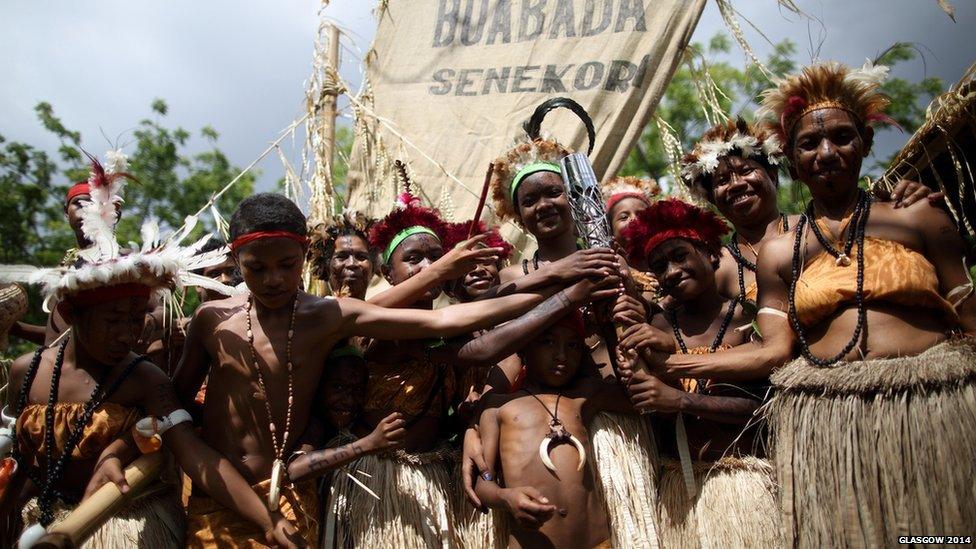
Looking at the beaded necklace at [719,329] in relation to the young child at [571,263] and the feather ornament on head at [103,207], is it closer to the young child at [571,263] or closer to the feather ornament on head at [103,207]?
the young child at [571,263]

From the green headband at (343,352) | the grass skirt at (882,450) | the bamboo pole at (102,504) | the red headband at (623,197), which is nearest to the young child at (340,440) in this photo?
the green headband at (343,352)

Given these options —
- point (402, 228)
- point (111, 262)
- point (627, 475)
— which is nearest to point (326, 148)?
point (402, 228)

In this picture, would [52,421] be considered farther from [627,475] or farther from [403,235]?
[627,475]

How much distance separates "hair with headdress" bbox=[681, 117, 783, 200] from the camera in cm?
352

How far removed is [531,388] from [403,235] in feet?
3.31

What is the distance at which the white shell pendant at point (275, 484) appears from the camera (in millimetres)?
2754

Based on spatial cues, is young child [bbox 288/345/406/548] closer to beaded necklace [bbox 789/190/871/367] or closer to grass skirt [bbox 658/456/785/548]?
grass skirt [bbox 658/456/785/548]

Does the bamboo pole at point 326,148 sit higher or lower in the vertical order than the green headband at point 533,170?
higher

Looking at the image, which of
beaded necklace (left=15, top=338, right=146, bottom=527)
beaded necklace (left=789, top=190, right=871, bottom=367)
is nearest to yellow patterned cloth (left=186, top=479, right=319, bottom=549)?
beaded necklace (left=15, top=338, right=146, bottom=527)

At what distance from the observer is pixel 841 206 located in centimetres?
296

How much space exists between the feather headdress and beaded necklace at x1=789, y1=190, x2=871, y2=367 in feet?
6.86

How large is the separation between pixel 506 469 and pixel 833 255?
1.38 m

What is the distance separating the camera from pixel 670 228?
330 centimetres

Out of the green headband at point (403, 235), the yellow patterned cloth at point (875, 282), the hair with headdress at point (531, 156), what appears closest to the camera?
the yellow patterned cloth at point (875, 282)
